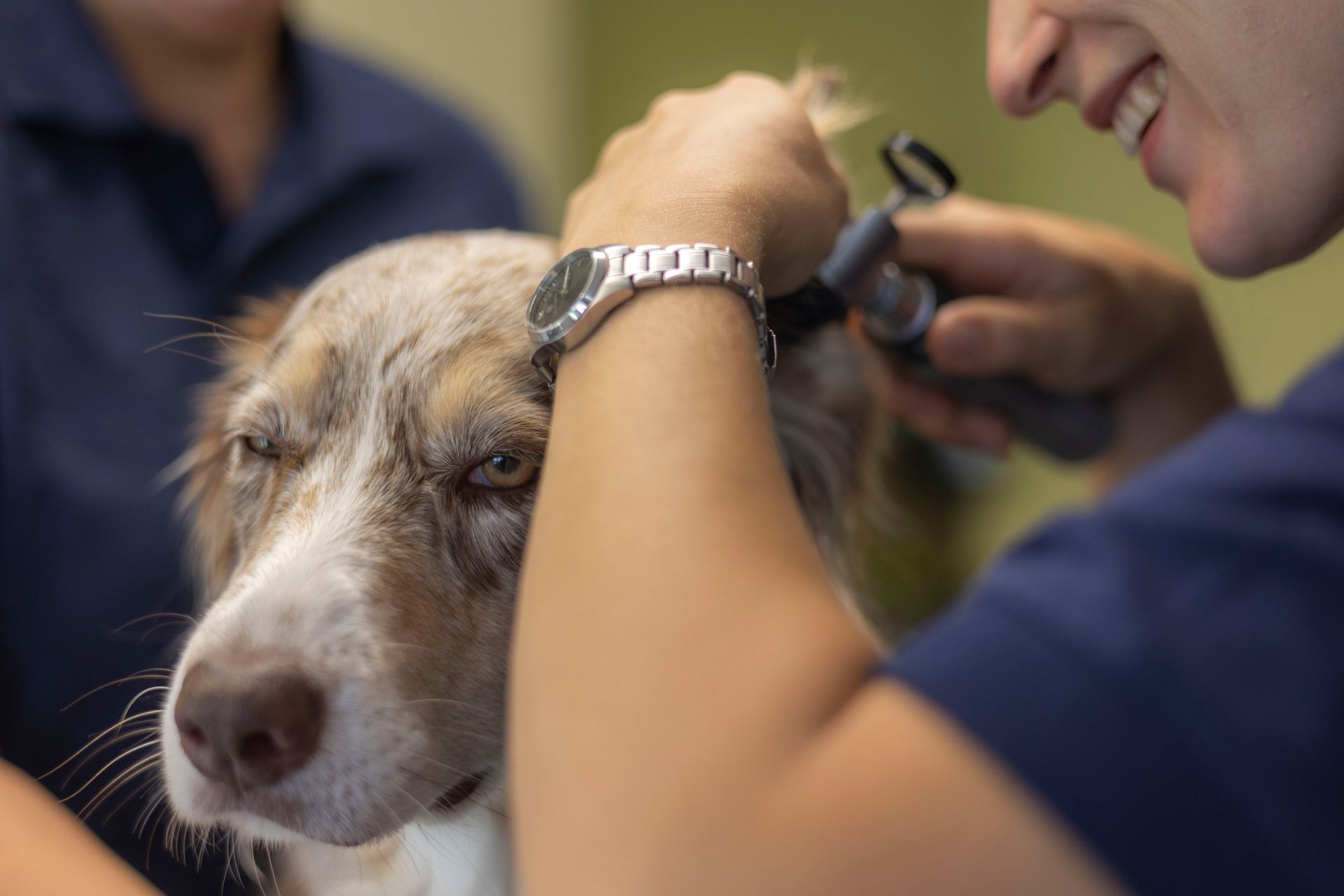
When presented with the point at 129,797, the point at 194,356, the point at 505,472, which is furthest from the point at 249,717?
the point at 194,356

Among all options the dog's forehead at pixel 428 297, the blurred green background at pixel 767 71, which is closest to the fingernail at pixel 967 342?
the dog's forehead at pixel 428 297

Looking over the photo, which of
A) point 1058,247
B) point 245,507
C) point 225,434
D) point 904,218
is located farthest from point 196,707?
point 1058,247

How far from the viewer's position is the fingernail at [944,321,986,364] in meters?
1.10

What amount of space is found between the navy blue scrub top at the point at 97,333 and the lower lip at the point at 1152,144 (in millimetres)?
1037

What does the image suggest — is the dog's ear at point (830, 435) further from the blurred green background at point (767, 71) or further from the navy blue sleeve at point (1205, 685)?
the blurred green background at point (767, 71)

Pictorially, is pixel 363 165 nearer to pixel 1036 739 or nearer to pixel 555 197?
pixel 1036 739

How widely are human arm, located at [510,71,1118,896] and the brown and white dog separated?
6cm

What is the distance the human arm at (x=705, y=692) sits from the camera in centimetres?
41

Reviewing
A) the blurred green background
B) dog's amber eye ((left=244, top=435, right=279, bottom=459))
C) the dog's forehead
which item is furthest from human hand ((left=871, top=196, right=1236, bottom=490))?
the blurred green background

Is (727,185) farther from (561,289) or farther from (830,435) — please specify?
(830,435)

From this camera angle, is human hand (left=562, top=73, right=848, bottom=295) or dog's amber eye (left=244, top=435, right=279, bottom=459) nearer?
human hand (left=562, top=73, right=848, bottom=295)

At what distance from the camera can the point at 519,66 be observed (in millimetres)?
3115

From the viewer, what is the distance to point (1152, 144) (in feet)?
2.68

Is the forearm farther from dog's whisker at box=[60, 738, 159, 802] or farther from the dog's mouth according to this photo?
dog's whisker at box=[60, 738, 159, 802]
